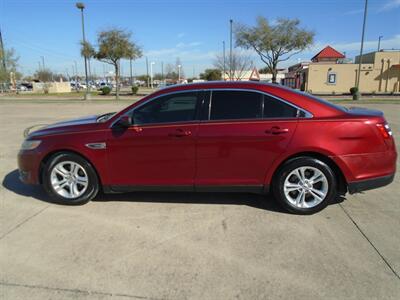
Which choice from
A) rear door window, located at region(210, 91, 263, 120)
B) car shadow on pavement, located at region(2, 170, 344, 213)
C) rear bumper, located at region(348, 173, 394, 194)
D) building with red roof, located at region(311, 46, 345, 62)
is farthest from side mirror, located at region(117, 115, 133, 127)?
building with red roof, located at region(311, 46, 345, 62)

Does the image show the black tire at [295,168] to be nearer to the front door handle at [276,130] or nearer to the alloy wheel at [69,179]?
the front door handle at [276,130]

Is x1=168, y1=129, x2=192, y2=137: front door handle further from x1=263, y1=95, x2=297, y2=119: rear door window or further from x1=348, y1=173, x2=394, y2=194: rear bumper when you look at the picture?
x1=348, y1=173, x2=394, y2=194: rear bumper

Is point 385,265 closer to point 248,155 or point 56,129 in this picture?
point 248,155

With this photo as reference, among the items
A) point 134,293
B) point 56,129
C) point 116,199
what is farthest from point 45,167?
point 134,293

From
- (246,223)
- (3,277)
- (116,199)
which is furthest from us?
(116,199)

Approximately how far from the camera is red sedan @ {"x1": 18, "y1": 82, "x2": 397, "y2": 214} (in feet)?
13.4

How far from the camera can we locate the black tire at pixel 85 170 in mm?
4520

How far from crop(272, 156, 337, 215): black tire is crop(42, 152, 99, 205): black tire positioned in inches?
96.1

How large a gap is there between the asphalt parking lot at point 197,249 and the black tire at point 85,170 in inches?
4.5

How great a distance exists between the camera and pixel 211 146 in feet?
13.8

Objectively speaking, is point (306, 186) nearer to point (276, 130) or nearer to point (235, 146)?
point (276, 130)

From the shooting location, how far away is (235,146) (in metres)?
4.16

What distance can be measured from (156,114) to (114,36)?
32.3m

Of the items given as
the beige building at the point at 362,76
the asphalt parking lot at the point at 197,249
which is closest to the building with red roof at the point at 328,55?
the beige building at the point at 362,76
